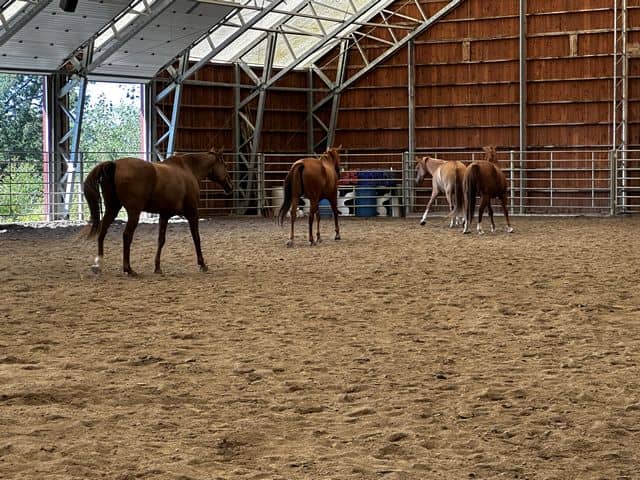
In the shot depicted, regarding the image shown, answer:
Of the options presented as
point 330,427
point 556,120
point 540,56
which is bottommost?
point 330,427

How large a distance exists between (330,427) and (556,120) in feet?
60.0

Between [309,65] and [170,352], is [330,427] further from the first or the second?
[309,65]

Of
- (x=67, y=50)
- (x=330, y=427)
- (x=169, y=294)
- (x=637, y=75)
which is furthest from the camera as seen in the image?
(x=637, y=75)

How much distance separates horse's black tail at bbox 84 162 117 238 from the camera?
8.68 m

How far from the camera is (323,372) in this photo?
15.6 feet

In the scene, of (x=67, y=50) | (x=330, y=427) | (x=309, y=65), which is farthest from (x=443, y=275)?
(x=309, y=65)

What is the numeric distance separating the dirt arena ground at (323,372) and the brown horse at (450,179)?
483 centimetres

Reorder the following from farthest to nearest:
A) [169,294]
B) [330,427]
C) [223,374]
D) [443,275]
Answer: [443,275]
[169,294]
[223,374]
[330,427]

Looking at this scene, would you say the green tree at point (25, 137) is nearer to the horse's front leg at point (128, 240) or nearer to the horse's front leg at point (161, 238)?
Answer: the horse's front leg at point (161, 238)

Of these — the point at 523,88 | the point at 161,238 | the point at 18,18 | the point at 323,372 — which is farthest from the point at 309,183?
the point at 523,88

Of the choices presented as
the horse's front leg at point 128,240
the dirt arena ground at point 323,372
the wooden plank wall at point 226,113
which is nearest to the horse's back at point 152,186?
the horse's front leg at point 128,240

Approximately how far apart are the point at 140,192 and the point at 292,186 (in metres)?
3.51

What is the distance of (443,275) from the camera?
29.3ft

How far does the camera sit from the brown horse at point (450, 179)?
47.8ft
